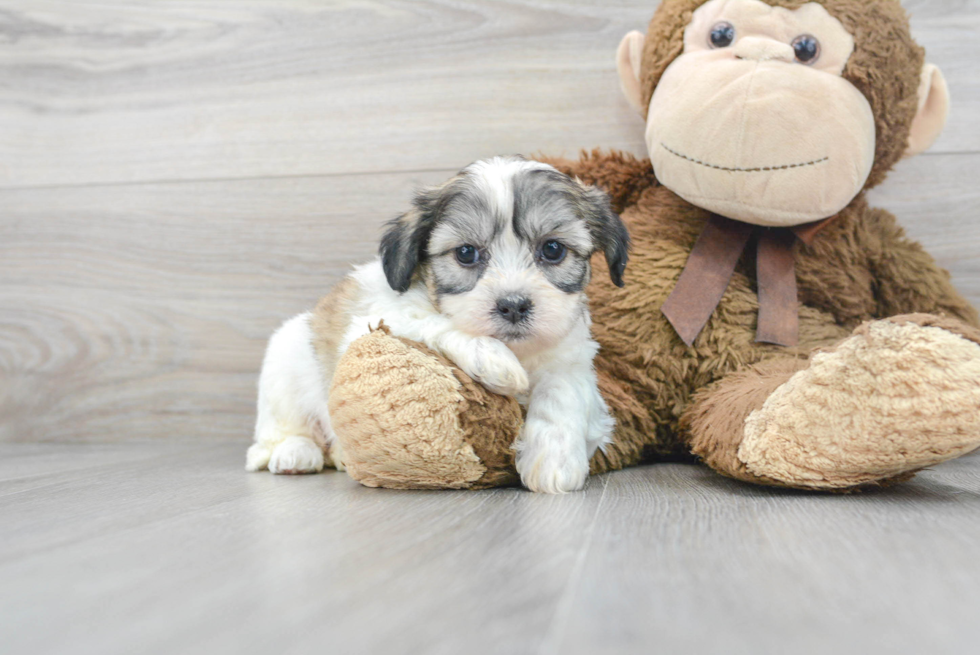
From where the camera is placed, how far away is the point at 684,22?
5.68 ft

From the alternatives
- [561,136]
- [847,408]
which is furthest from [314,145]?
[847,408]

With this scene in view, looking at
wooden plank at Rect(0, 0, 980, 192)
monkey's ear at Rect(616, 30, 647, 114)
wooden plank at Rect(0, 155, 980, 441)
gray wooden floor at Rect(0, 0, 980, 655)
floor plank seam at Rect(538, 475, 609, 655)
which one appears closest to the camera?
floor plank seam at Rect(538, 475, 609, 655)

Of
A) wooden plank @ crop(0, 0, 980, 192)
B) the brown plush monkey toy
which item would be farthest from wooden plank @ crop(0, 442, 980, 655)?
wooden plank @ crop(0, 0, 980, 192)

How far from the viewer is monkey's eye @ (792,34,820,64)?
1595 millimetres

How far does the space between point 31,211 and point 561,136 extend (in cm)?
175

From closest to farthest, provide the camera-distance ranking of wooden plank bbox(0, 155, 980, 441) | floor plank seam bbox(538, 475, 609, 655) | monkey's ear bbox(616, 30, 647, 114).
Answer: floor plank seam bbox(538, 475, 609, 655) → monkey's ear bbox(616, 30, 647, 114) → wooden plank bbox(0, 155, 980, 441)

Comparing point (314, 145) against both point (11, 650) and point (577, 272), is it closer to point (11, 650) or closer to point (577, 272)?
point (577, 272)

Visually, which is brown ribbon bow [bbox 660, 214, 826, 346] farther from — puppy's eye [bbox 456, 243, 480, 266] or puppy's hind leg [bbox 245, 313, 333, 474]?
puppy's hind leg [bbox 245, 313, 333, 474]

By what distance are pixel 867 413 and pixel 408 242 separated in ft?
2.85

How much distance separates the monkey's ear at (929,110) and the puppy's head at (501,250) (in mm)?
835

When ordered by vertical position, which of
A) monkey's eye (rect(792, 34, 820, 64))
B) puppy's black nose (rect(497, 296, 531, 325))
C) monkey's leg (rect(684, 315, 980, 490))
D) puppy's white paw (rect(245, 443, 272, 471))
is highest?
monkey's eye (rect(792, 34, 820, 64))

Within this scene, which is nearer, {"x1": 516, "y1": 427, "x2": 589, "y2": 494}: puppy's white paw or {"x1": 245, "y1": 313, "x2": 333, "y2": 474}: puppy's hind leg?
{"x1": 516, "y1": 427, "x2": 589, "y2": 494}: puppy's white paw

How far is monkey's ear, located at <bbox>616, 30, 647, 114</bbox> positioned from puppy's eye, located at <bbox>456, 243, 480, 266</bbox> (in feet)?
2.37

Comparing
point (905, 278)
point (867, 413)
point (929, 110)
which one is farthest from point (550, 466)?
point (929, 110)
